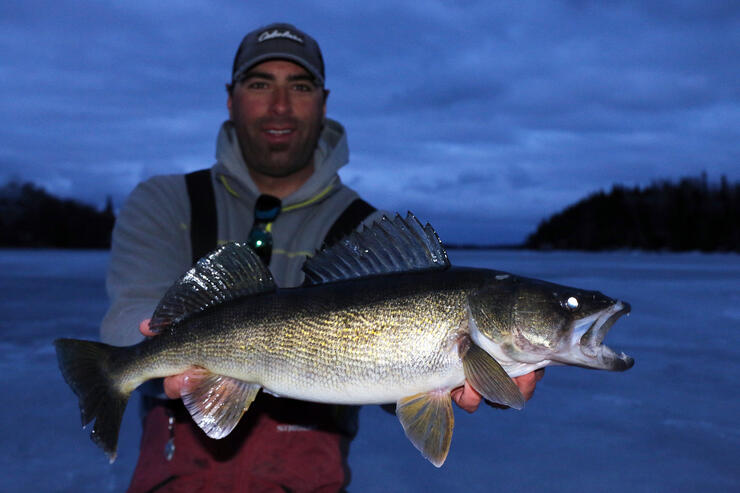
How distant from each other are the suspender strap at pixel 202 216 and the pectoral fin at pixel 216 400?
1176 millimetres

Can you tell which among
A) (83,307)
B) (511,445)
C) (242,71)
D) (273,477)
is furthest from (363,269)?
(83,307)

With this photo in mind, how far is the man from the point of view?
9.82 feet

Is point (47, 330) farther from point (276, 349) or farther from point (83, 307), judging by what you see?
point (276, 349)

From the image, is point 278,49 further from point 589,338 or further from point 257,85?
point 589,338

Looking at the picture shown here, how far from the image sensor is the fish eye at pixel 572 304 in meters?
2.19

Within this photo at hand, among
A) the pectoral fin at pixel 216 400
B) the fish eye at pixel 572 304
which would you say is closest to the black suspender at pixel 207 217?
the pectoral fin at pixel 216 400

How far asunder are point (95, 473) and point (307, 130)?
267cm

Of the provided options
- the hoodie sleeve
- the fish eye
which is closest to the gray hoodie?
the hoodie sleeve

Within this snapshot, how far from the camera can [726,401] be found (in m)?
5.08

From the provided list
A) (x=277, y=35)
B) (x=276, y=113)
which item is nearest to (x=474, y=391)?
(x=276, y=113)

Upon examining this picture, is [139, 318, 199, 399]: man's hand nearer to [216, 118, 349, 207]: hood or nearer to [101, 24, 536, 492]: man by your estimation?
[101, 24, 536, 492]: man

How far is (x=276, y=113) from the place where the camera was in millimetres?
3707

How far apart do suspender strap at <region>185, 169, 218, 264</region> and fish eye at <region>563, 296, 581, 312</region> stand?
6.81 feet

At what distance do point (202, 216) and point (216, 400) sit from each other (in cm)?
143
